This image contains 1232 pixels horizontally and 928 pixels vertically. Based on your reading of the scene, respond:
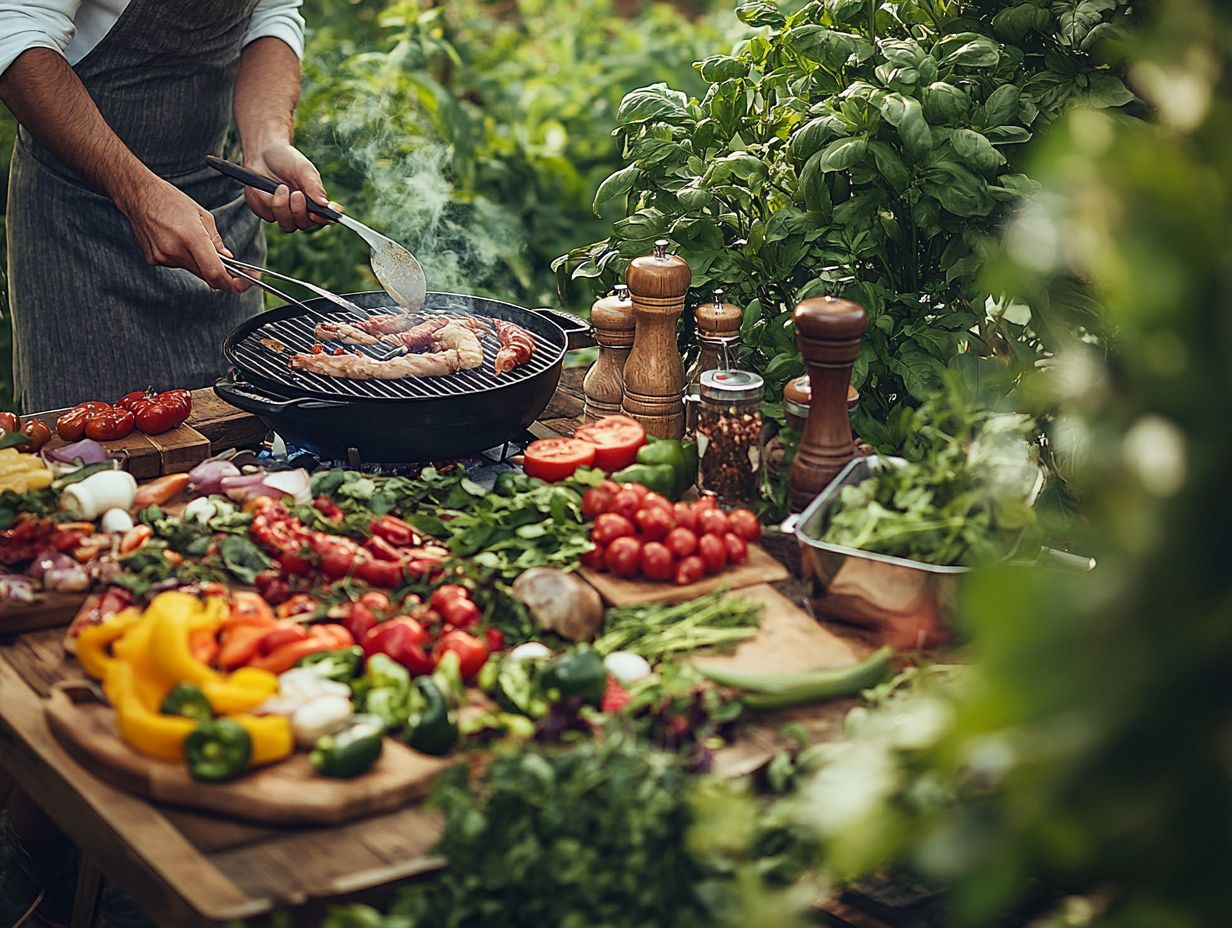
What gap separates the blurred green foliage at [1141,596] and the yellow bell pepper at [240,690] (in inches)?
42.0

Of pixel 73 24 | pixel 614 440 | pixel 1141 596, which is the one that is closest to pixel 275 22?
pixel 73 24

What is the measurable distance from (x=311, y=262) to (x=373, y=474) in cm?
330

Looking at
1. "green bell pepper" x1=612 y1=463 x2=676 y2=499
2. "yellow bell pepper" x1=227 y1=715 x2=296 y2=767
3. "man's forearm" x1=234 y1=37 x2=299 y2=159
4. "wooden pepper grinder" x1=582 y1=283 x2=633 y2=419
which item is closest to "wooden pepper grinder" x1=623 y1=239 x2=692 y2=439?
"wooden pepper grinder" x1=582 y1=283 x2=633 y2=419

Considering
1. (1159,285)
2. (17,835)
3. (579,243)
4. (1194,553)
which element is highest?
(1159,285)

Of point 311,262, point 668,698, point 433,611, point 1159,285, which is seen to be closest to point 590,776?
point 668,698

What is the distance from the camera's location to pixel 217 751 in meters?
1.79

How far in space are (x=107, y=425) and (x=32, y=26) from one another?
113 cm

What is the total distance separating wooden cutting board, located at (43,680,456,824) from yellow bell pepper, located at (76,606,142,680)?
0.14 metres

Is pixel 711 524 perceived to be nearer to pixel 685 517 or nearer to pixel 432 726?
pixel 685 517

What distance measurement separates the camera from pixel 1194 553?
105cm

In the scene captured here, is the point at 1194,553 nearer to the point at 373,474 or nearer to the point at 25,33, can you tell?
the point at 373,474

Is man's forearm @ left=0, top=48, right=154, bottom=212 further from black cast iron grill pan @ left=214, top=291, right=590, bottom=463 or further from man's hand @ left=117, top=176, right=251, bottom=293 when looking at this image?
black cast iron grill pan @ left=214, top=291, right=590, bottom=463

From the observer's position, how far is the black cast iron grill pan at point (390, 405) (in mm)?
2703

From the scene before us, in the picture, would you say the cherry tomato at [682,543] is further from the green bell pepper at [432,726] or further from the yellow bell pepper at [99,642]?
the yellow bell pepper at [99,642]
